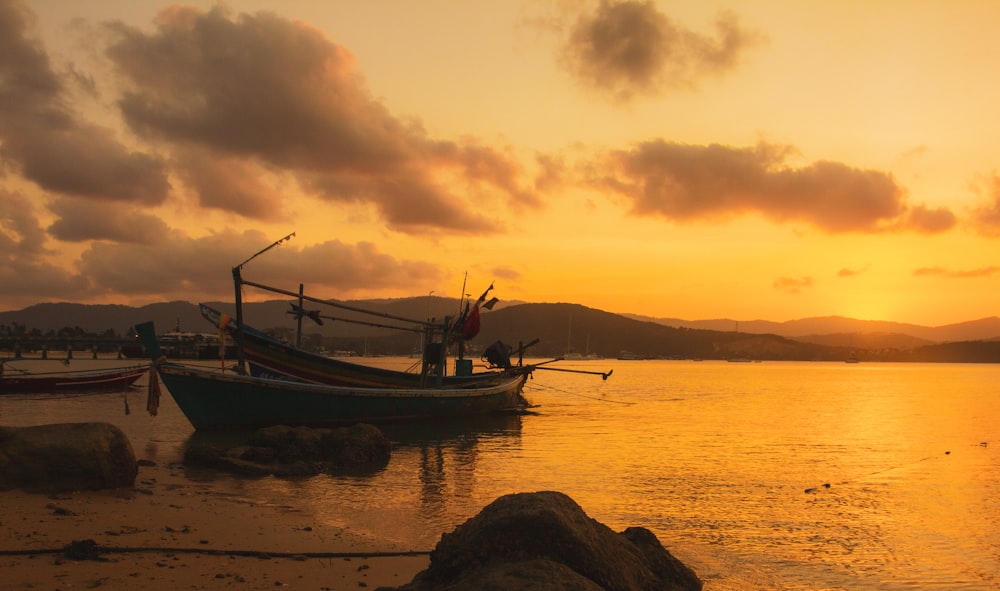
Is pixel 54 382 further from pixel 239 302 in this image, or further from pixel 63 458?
pixel 63 458

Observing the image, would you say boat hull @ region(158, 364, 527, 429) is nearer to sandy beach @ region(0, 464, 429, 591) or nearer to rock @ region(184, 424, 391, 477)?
rock @ region(184, 424, 391, 477)

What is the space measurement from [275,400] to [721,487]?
16164 mm

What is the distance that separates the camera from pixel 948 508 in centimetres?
1691

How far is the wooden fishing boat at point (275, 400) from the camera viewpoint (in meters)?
25.0

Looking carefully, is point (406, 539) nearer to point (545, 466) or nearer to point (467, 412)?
point (545, 466)

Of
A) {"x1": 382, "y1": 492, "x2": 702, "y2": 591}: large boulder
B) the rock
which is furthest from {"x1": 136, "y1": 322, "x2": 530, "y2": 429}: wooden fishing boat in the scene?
{"x1": 382, "y1": 492, "x2": 702, "y2": 591}: large boulder

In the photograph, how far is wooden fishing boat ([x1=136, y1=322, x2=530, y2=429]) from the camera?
24977 mm

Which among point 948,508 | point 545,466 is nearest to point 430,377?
point 545,466

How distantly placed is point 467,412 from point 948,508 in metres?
21.9

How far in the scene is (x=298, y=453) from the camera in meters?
19.6

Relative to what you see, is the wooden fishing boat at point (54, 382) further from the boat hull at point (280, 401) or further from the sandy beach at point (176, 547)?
the sandy beach at point (176, 547)

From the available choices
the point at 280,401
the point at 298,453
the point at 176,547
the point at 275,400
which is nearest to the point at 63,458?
the point at 176,547

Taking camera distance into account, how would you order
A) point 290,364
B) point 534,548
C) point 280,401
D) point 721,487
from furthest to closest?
point 290,364 → point 280,401 → point 721,487 → point 534,548

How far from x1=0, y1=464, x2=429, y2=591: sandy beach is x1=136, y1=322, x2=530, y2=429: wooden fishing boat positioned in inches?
483
